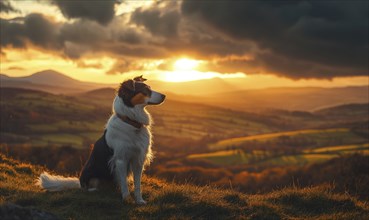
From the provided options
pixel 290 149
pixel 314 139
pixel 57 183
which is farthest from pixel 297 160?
pixel 57 183

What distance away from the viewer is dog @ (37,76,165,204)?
1085 centimetres

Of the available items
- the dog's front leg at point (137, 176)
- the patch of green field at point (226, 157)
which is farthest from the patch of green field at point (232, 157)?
the dog's front leg at point (137, 176)

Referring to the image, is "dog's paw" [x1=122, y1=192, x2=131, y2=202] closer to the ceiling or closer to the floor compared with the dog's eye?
closer to the floor

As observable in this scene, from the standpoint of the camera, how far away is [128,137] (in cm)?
1091

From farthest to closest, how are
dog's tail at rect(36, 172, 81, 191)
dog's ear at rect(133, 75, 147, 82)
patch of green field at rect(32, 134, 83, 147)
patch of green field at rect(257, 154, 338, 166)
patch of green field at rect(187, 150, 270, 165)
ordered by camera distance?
1. patch of green field at rect(187, 150, 270, 165)
2. patch of green field at rect(257, 154, 338, 166)
3. patch of green field at rect(32, 134, 83, 147)
4. dog's tail at rect(36, 172, 81, 191)
5. dog's ear at rect(133, 75, 147, 82)

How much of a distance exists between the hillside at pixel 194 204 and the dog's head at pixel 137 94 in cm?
232

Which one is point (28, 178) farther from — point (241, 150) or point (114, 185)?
point (241, 150)

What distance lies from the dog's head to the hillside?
2.32 m

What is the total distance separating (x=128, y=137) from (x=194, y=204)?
2.35 m

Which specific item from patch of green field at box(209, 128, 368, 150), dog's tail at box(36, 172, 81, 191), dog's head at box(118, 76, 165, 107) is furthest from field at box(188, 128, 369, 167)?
dog's head at box(118, 76, 165, 107)

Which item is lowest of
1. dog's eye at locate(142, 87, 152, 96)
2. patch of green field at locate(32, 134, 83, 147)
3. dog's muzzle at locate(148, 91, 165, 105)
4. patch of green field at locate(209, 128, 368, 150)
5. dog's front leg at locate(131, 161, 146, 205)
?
patch of green field at locate(209, 128, 368, 150)

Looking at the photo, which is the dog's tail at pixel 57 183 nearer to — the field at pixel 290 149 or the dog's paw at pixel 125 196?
the dog's paw at pixel 125 196

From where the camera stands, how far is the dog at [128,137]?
10852 mm

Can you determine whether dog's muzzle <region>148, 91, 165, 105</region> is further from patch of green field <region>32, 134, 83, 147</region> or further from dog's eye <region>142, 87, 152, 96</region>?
patch of green field <region>32, 134, 83, 147</region>
